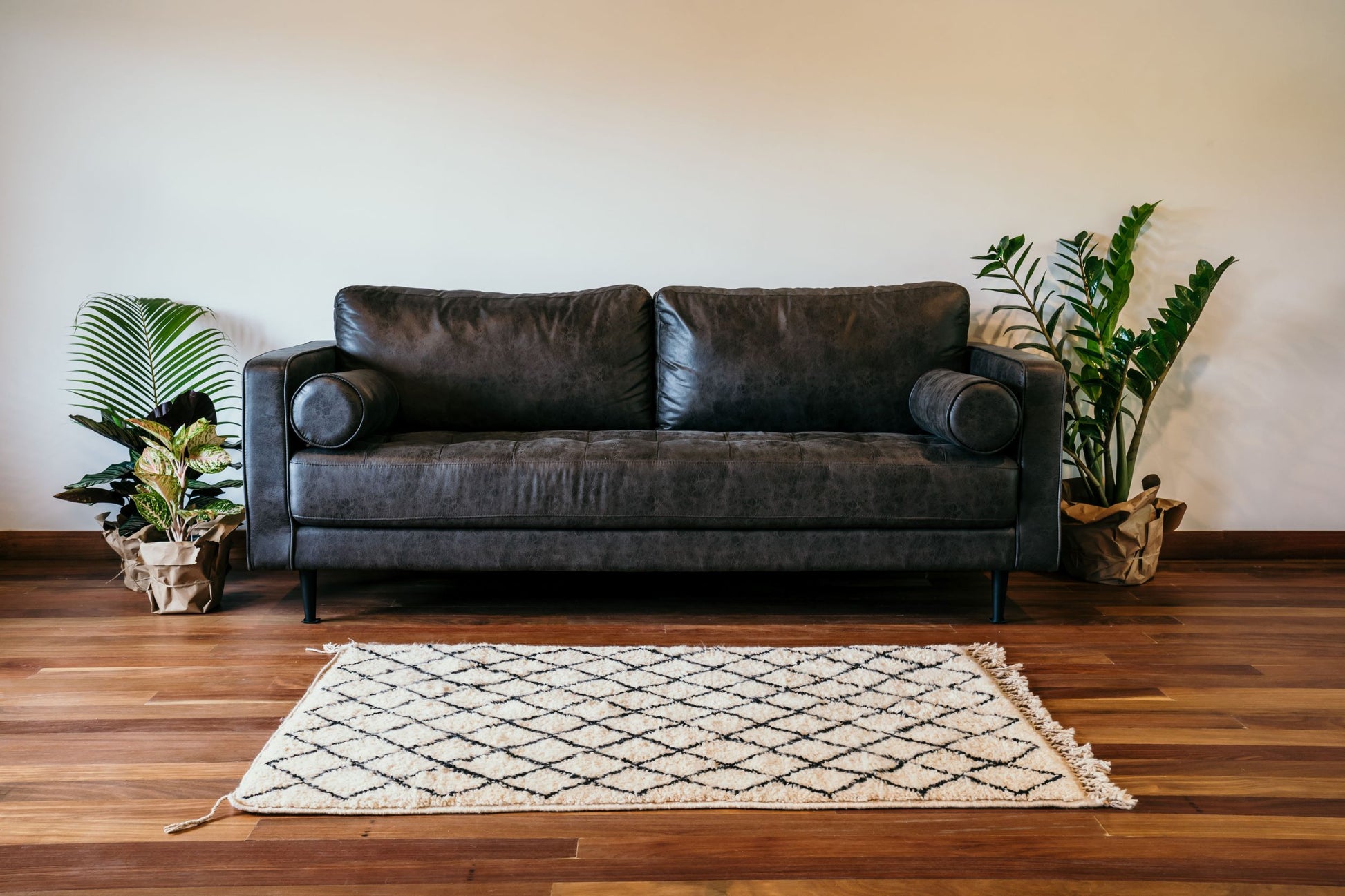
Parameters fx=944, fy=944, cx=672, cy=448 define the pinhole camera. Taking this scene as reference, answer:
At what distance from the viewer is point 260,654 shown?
7.96 ft

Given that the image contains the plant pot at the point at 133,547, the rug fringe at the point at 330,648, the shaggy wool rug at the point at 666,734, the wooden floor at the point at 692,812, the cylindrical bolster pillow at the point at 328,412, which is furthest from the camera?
the plant pot at the point at 133,547

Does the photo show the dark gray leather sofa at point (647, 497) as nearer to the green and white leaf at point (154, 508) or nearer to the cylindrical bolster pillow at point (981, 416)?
the cylindrical bolster pillow at point (981, 416)

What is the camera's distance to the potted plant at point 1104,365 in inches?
119

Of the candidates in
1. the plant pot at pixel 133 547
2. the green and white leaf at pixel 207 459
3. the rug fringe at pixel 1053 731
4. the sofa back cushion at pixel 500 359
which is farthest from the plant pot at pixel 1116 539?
the plant pot at pixel 133 547

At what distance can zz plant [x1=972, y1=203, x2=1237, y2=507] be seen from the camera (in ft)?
10.1

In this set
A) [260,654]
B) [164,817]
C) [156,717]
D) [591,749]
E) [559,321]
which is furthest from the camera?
[559,321]

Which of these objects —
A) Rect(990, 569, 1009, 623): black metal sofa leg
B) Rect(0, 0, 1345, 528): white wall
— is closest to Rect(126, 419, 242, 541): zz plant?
Rect(0, 0, 1345, 528): white wall

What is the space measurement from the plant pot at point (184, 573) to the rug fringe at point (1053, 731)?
2.16m

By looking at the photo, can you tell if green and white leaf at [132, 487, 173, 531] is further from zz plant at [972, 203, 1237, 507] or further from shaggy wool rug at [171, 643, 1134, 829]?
zz plant at [972, 203, 1237, 507]

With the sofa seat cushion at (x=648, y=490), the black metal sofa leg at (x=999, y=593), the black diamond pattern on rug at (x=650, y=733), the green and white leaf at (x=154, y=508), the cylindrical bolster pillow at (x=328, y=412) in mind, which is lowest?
the black diamond pattern on rug at (x=650, y=733)

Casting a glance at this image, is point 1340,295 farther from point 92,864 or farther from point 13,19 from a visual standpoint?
point 13,19

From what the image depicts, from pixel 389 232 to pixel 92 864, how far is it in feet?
7.66

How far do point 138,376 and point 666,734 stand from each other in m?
2.29

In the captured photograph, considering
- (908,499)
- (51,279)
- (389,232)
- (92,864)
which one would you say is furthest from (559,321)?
(92,864)
